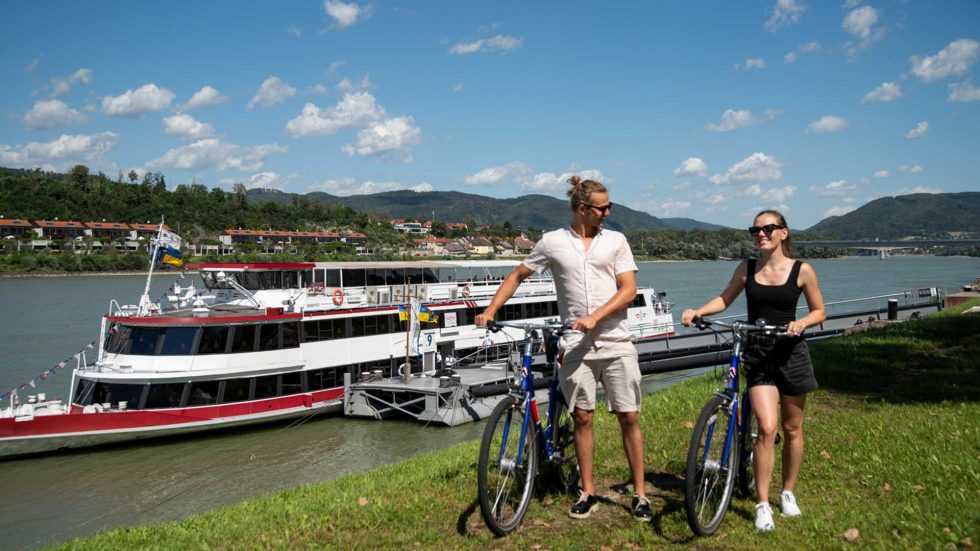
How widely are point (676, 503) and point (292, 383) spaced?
15917mm

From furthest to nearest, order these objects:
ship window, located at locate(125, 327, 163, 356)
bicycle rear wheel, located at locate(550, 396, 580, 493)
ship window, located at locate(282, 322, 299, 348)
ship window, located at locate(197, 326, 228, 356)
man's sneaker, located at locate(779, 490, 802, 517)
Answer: ship window, located at locate(282, 322, 299, 348) → ship window, located at locate(197, 326, 228, 356) → ship window, located at locate(125, 327, 163, 356) → bicycle rear wheel, located at locate(550, 396, 580, 493) → man's sneaker, located at locate(779, 490, 802, 517)

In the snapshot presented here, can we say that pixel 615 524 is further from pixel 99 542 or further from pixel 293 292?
pixel 293 292

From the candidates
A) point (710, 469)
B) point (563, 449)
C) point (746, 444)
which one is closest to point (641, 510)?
point (710, 469)

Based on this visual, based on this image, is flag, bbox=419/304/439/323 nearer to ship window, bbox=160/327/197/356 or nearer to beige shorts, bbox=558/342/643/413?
ship window, bbox=160/327/197/356

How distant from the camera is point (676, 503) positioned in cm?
498

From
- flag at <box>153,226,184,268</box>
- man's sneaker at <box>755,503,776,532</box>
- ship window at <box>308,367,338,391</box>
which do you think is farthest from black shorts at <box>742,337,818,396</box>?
flag at <box>153,226,184,268</box>

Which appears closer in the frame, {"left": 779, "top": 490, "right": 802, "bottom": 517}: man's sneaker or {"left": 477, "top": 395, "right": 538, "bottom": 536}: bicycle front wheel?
{"left": 477, "top": 395, "right": 538, "bottom": 536}: bicycle front wheel

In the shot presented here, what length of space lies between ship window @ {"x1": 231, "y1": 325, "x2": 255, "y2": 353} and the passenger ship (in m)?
0.03

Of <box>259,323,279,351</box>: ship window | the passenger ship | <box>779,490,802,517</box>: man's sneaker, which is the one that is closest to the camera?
<box>779,490,802,517</box>: man's sneaker

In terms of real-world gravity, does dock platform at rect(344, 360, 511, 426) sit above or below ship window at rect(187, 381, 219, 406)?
below

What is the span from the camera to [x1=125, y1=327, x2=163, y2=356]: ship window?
56.5ft

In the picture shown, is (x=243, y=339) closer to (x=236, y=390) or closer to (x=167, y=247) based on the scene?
(x=236, y=390)

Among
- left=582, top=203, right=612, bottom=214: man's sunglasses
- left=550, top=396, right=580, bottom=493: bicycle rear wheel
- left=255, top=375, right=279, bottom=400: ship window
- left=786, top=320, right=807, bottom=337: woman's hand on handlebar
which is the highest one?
left=582, top=203, right=612, bottom=214: man's sunglasses

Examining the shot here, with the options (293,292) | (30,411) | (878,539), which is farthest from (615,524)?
(293,292)
